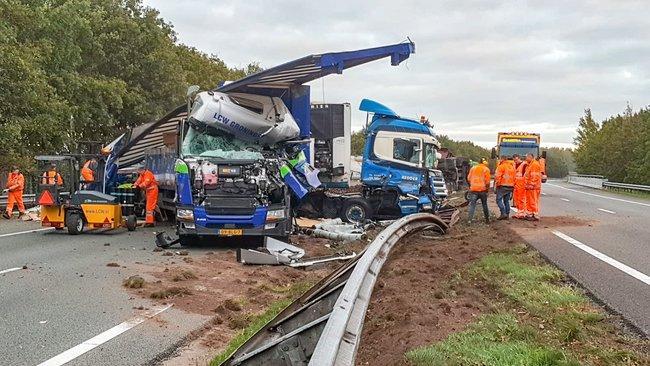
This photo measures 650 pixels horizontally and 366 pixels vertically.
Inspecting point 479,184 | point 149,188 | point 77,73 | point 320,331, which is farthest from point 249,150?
point 77,73

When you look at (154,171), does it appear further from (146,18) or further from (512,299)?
(146,18)

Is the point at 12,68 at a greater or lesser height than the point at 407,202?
greater

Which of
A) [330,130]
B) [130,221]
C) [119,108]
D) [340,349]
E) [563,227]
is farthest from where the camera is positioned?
[119,108]

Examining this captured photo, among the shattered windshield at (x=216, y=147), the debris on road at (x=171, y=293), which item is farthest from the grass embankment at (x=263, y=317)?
the shattered windshield at (x=216, y=147)

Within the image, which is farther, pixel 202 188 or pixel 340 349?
pixel 202 188

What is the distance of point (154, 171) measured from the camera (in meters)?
17.0

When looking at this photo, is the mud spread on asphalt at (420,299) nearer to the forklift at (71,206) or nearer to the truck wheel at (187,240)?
the truck wheel at (187,240)

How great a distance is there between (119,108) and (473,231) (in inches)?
742

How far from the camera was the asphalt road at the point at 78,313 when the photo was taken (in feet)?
17.9

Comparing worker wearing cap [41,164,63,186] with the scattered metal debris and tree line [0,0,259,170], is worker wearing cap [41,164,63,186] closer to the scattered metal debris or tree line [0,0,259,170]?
tree line [0,0,259,170]

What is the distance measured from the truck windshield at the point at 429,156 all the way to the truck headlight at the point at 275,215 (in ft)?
22.1

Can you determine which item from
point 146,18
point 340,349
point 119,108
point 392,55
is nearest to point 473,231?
point 392,55

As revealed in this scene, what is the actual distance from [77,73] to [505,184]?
58.9ft

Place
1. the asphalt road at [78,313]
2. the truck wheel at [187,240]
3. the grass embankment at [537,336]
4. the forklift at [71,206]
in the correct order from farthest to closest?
1. the forklift at [71,206]
2. the truck wheel at [187,240]
3. the asphalt road at [78,313]
4. the grass embankment at [537,336]
